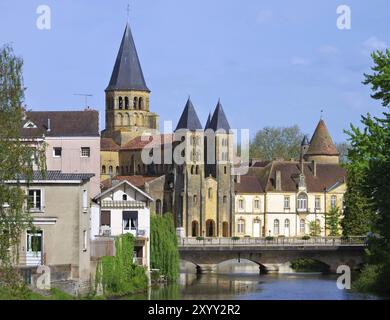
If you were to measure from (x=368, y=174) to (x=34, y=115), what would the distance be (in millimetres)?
25696

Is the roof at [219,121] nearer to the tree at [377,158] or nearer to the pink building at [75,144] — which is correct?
the pink building at [75,144]

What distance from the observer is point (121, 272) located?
216 ft

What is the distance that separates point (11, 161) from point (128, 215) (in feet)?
93.9

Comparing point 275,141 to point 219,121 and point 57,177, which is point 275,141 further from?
point 57,177

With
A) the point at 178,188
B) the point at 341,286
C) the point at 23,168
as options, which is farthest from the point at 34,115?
the point at 178,188

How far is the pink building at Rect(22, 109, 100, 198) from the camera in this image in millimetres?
74188

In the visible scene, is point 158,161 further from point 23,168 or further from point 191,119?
point 23,168

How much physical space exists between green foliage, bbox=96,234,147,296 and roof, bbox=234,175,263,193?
5671 cm

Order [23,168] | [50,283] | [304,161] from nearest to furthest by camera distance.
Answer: [23,168] < [50,283] < [304,161]

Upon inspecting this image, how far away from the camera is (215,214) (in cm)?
12556

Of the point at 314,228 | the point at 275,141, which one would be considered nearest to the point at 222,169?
the point at 314,228

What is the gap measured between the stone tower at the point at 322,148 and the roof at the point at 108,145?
63.6 ft

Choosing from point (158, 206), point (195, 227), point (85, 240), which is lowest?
point (85, 240)

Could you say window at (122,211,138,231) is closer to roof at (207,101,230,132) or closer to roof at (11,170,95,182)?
roof at (11,170,95,182)
